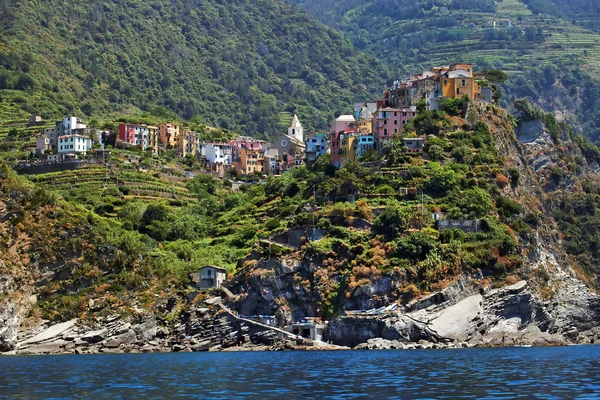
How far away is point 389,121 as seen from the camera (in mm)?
125312

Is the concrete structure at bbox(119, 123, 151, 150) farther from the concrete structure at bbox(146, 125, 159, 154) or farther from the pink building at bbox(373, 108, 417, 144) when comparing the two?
the pink building at bbox(373, 108, 417, 144)

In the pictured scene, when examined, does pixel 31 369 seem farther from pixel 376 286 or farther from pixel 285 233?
pixel 285 233

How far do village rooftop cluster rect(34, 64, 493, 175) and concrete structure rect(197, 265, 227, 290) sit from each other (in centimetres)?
2518

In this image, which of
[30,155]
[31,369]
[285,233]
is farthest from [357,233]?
[30,155]

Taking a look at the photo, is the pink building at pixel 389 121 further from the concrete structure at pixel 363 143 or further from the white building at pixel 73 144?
the white building at pixel 73 144

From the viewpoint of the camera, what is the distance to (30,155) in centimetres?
14900

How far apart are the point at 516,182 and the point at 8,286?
51.8 m

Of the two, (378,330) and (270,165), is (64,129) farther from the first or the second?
(378,330)

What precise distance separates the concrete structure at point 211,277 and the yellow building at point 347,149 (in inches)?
1002

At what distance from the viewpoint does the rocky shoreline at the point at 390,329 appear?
3612 inches

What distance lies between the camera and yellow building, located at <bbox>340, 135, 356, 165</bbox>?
126175 mm

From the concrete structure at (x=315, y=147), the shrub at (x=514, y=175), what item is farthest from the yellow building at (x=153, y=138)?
the shrub at (x=514, y=175)

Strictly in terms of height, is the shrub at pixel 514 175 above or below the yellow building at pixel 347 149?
below

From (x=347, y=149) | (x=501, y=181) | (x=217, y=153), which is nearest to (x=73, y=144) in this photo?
(x=217, y=153)
